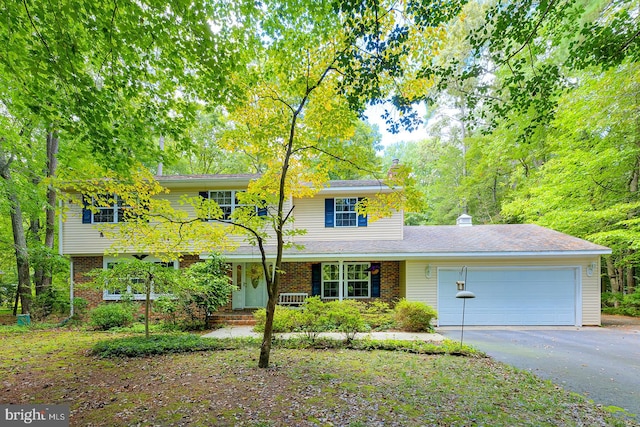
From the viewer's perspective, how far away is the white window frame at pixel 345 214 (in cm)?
1159

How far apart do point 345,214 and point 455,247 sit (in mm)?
4108

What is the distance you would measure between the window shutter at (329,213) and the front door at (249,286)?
10.2 ft

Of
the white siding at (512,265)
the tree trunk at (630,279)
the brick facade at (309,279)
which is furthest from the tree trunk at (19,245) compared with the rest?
the tree trunk at (630,279)

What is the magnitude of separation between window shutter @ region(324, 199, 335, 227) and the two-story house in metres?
0.04

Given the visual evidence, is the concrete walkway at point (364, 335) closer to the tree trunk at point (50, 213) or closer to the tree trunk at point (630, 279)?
the tree trunk at point (50, 213)

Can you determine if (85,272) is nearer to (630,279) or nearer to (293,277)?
(293,277)

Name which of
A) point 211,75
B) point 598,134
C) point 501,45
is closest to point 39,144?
point 211,75

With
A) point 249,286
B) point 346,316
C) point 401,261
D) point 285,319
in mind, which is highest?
point 401,261

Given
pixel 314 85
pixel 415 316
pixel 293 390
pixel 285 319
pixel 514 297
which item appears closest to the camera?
pixel 293 390

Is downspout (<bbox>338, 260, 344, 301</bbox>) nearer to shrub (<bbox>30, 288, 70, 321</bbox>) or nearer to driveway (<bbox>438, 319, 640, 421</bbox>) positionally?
driveway (<bbox>438, 319, 640, 421</bbox>)

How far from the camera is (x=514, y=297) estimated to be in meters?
10.1

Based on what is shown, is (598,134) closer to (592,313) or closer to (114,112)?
(592,313)

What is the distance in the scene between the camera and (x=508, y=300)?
1009 cm

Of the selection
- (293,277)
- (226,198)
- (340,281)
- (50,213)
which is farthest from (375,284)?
(50,213)
